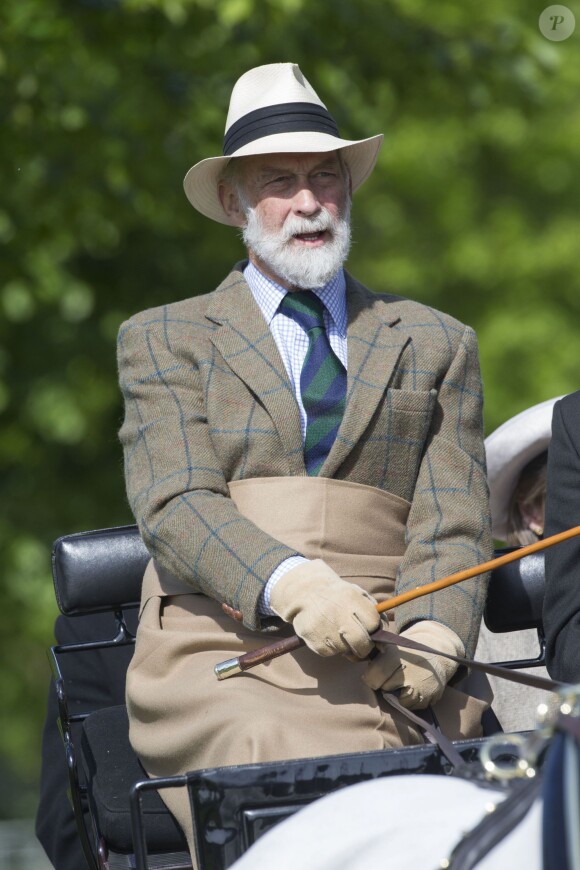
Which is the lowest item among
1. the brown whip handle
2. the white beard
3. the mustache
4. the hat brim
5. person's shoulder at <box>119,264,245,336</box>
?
the brown whip handle

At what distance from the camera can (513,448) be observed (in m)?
3.61

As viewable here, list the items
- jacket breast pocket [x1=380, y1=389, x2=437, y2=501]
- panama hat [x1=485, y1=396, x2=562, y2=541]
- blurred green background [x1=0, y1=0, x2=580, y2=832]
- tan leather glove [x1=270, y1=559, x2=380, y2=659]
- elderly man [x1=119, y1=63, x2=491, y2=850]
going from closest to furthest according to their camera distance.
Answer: tan leather glove [x1=270, y1=559, x2=380, y2=659]
elderly man [x1=119, y1=63, x2=491, y2=850]
jacket breast pocket [x1=380, y1=389, x2=437, y2=501]
panama hat [x1=485, y1=396, x2=562, y2=541]
blurred green background [x1=0, y1=0, x2=580, y2=832]

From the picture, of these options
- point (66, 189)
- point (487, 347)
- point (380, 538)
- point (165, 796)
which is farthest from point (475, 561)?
point (487, 347)

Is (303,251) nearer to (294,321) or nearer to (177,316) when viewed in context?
(294,321)

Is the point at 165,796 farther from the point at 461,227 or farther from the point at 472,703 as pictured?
the point at 461,227

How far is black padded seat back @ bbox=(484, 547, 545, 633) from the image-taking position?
116 inches

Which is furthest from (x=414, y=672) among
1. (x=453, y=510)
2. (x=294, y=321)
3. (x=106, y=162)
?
(x=106, y=162)

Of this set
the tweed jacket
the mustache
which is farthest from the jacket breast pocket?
the mustache

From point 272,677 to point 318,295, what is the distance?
0.80 meters

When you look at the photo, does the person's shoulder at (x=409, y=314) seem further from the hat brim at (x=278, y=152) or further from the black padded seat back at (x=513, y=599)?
the black padded seat back at (x=513, y=599)

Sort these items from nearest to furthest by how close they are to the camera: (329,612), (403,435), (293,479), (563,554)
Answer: (329,612)
(563,554)
(293,479)
(403,435)

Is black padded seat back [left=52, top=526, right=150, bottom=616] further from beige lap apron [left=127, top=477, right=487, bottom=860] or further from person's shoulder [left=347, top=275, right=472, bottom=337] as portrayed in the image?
person's shoulder [left=347, top=275, right=472, bottom=337]

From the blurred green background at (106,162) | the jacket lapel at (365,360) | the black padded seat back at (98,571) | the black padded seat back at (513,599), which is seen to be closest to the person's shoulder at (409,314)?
the jacket lapel at (365,360)

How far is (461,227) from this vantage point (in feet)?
34.3
